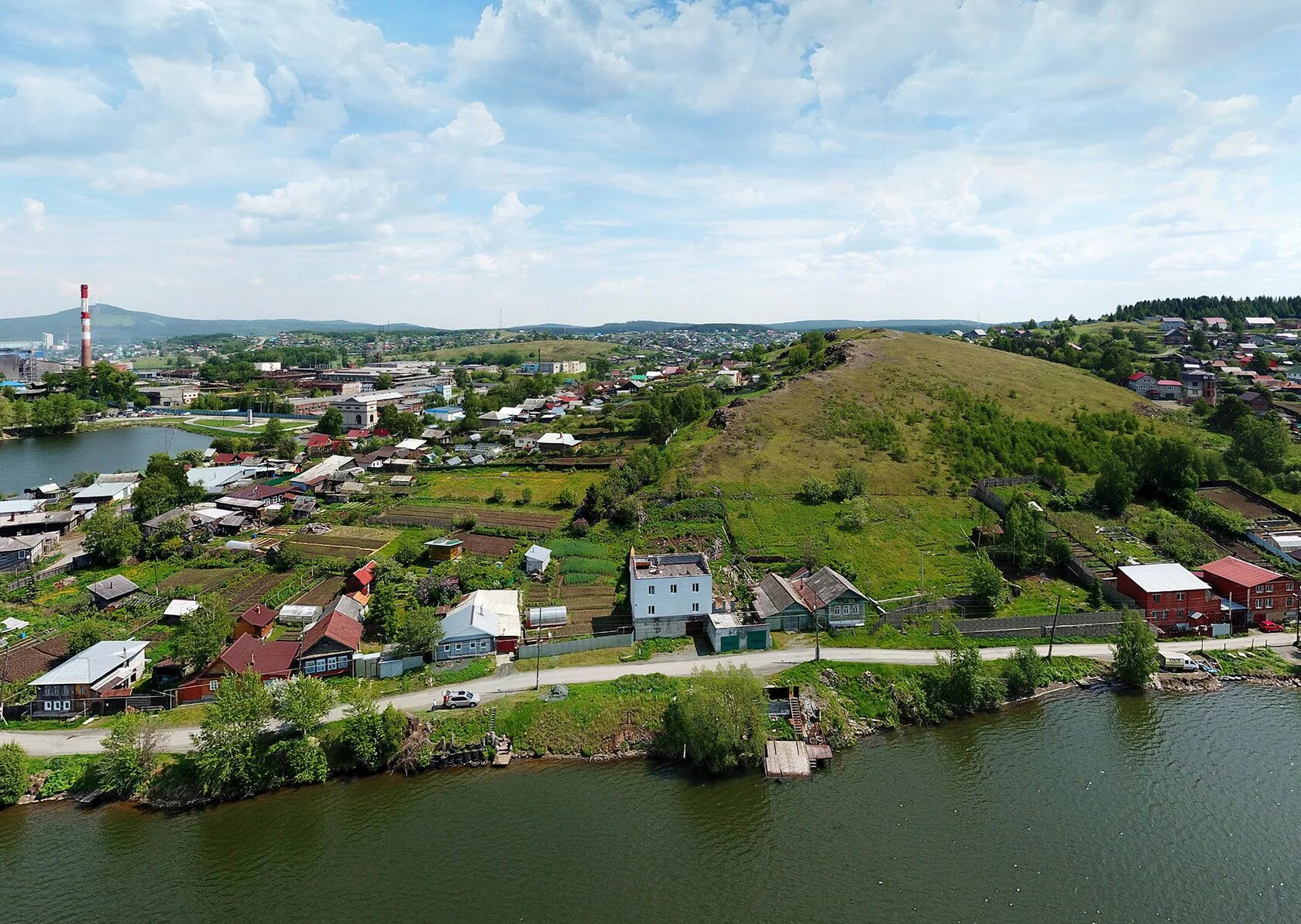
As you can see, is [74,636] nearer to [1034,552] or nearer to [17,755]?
[17,755]

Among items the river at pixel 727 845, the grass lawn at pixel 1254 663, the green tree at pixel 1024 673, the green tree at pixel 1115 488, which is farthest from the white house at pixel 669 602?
the green tree at pixel 1115 488

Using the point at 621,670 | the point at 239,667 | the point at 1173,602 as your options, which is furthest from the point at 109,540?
the point at 1173,602

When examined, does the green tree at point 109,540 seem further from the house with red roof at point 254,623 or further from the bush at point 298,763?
the bush at point 298,763

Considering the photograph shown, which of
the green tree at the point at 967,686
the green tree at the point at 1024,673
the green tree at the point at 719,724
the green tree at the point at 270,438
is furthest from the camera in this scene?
the green tree at the point at 270,438

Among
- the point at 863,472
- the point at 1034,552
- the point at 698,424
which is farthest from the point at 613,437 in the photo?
the point at 1034,552

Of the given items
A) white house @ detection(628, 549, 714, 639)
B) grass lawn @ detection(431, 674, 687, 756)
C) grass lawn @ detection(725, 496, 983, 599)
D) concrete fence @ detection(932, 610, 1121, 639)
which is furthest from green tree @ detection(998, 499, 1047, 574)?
grass lawn @ detection(431, 674, 687, 756)
